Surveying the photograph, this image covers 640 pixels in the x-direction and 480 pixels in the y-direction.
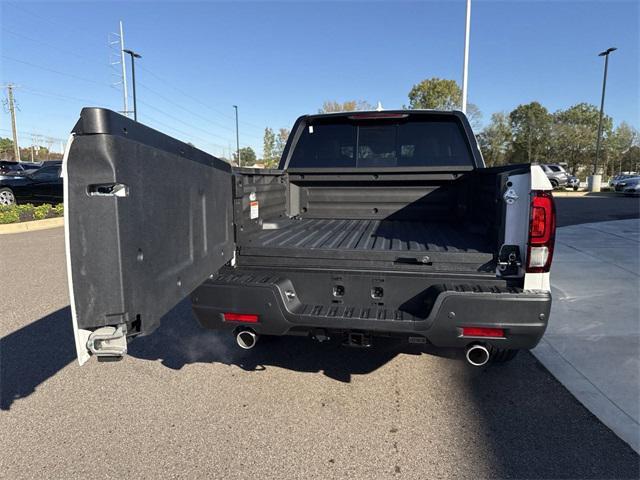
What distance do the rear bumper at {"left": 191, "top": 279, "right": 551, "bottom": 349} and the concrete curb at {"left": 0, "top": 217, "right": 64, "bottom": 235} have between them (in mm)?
11452

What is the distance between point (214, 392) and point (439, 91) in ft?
143

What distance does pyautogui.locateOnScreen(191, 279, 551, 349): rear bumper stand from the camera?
2.41 metres

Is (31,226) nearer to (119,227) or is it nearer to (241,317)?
(241,317)

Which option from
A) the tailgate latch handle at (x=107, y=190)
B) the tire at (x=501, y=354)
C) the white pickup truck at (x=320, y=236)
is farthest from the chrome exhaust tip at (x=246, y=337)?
the tire at (x=501, y=354)

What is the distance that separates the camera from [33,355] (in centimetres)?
379

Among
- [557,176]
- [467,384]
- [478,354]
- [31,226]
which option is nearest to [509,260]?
[478,354]

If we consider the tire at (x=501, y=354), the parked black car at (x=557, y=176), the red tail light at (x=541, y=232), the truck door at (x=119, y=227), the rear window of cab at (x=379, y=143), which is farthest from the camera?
the parked black car at (x=557, y=176)

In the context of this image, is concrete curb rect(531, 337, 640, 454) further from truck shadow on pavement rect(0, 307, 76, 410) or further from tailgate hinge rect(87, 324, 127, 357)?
truck shadow on pavement rect(0, 307, 76, 410)

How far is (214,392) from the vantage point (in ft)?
10.5

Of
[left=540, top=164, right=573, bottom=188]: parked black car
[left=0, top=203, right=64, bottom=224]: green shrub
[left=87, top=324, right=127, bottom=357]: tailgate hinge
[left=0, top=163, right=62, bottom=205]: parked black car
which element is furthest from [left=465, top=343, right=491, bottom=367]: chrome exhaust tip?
[left=540, top=164, right=573, bottom=188]: parked black car

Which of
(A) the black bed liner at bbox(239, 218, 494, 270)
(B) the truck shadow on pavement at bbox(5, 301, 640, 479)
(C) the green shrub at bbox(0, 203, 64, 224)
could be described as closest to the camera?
(B) the truck shadow on pavement at bbox(5, 301, 640, 479)

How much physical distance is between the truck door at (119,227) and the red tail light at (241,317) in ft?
2.35

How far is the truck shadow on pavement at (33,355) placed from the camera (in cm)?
324

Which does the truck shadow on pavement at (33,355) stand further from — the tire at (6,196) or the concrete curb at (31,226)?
the tire at (6,196)
